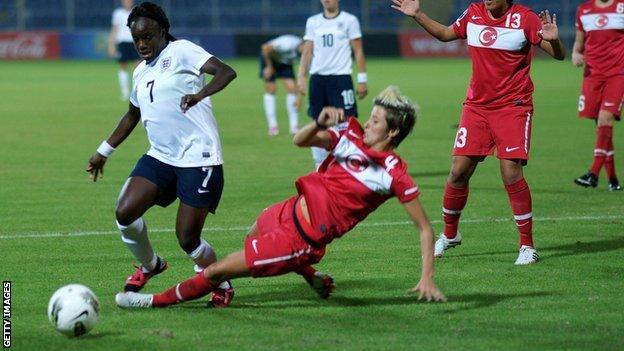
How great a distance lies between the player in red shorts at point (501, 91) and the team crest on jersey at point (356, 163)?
100 inches

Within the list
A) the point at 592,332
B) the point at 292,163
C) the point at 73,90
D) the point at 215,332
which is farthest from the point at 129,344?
the point at 73,90

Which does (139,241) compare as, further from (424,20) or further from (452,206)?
(424,20)

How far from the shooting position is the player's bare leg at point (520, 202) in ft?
32.8

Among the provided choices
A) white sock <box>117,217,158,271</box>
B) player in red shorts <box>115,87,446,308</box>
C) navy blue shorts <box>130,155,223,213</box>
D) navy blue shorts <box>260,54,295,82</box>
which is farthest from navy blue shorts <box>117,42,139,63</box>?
player in red shorts <box>115,87,446,308</box>

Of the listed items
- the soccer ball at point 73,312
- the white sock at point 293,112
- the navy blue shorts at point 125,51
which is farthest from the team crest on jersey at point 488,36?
the navy blue shorts at point 125,51

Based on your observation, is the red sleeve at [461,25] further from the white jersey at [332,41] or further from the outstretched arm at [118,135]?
the white jersey at [332,41]

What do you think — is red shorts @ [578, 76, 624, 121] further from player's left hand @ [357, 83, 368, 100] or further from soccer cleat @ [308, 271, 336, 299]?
soccer cleat @ [308, 271, 336, 299]

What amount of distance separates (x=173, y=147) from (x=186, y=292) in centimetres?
104

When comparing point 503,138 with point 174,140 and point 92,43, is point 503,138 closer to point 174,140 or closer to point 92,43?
point 174,140

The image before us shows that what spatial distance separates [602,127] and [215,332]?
8.44m

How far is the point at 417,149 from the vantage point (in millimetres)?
19453

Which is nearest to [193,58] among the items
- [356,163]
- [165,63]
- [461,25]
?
[165,63]

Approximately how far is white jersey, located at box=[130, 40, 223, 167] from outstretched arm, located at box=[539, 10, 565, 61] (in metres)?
2.79

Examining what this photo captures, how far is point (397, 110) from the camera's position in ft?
25.4
